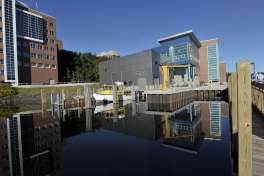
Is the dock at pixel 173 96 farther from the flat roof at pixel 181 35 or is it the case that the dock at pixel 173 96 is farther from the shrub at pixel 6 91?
the shrub at pixel 6 91

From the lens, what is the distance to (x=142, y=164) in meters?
9.59

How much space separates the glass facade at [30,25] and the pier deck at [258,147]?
67456 millimetres

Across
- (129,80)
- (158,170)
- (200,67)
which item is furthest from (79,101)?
(200,67)

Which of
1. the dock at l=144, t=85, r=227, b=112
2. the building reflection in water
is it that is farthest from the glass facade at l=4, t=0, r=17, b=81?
the building reflection in water

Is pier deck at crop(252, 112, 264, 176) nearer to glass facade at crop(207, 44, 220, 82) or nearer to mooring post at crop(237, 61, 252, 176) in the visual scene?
mooring post at crop(237, 61, 252, 176)

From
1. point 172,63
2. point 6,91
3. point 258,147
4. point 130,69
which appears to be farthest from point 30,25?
point 258,147

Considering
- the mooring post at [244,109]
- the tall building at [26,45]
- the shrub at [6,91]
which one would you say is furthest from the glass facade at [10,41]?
the mooring post at [244,109]

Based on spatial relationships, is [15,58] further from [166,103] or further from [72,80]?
[166,103]

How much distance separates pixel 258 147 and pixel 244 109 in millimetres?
4646

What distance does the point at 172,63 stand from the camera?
64.3 metres

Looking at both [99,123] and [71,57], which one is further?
[71,57]

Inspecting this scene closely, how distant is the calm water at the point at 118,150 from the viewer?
29.6 ft

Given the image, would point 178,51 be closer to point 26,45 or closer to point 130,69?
point 130,69

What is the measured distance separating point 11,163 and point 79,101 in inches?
995
